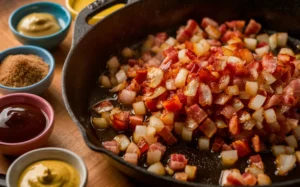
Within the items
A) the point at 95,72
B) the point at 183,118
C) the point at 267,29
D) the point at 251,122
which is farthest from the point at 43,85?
the point at 267,29

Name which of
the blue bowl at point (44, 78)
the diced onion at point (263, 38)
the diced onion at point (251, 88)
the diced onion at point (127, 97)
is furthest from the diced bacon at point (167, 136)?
the diced onion at point (263, 38)

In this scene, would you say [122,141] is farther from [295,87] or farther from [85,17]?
[295,87]

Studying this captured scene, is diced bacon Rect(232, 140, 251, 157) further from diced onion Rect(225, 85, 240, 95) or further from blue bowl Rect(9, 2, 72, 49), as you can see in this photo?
blue bowl Rect(9, 2, 72, 49)

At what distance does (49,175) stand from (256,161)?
71cm

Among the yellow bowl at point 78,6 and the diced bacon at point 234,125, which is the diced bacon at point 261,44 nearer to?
the diced bacon at point 234,125

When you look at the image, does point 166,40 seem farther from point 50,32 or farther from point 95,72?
point 50,32

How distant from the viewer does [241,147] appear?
5.59 feet

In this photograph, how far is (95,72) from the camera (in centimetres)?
207

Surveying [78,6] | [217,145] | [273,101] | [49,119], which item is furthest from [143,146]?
[78,6]

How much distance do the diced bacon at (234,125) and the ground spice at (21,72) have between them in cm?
81

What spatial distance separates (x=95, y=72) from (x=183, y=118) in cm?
48

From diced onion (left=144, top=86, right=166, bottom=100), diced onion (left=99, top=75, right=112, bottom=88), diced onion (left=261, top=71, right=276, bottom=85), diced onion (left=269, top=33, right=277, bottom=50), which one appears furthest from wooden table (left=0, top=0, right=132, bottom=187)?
diced onion (left=269, top=33, right=277, bottom=50)

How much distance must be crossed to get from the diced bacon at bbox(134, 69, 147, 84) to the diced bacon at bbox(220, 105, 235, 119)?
1.24ft

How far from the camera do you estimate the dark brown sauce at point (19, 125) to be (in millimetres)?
1717
